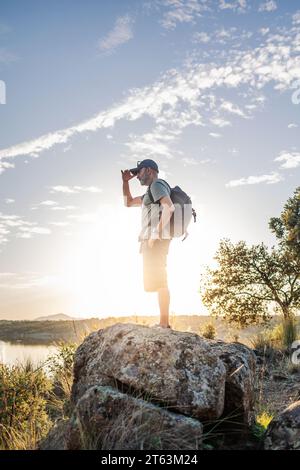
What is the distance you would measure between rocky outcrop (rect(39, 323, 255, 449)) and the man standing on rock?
0.68m

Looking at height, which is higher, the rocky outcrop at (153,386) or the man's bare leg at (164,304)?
the man's bare leg at (164,304)

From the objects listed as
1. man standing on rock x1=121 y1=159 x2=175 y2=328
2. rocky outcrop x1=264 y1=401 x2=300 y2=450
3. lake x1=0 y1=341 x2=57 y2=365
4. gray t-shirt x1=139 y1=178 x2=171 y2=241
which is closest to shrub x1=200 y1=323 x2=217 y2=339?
lake x1=0 y1=341 x2=57 y2=365

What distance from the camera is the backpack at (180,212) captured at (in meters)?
6.31

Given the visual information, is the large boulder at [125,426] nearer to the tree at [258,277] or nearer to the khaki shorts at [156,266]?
the khaki shorts at [156,266]

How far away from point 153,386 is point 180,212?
2.53m

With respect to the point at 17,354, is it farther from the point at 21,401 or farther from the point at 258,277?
the point at 258,277

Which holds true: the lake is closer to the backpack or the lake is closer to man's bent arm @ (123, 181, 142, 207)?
man's bent arm @ (123, 181, 142, 207)

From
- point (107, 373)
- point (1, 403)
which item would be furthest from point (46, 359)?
point (107, 373)

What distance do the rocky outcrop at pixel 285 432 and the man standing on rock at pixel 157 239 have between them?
2074 millimetres

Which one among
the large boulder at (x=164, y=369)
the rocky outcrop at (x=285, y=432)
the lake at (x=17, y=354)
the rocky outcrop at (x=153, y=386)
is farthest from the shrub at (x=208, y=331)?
the rocky outcrop at (x=285, y=432)

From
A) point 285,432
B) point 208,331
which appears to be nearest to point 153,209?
point 285,432

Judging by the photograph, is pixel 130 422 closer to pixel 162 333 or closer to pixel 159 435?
pixel 159 435

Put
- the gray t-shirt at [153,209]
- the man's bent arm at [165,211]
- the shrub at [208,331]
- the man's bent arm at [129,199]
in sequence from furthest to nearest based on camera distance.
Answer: the shrub at [208,331], the man's bent arm at [129,199], the gray t-shirt at [153,209], the man's bent arm at [165,211]

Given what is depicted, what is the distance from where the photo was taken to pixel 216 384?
511 cm
